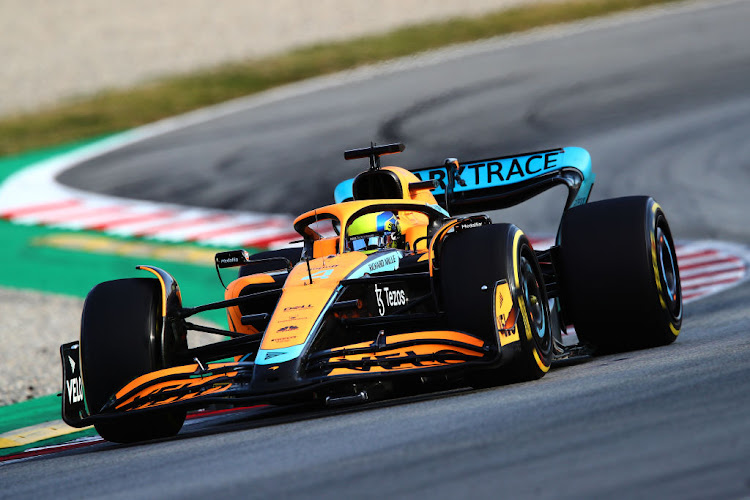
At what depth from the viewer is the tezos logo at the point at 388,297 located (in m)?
7.26

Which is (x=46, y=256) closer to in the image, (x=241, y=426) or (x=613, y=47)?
(x=241, y=426)

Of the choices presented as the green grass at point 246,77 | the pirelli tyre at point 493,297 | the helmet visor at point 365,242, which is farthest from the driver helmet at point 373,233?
the green grass at point 246,77

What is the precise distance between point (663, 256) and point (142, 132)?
595 inches

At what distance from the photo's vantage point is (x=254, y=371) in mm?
6504

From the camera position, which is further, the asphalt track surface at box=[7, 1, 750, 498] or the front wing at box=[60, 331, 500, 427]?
the front wing at box=[60, 331, 500, 427]

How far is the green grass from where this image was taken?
2334 cm

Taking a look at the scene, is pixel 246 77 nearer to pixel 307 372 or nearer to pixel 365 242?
pixel 365 242

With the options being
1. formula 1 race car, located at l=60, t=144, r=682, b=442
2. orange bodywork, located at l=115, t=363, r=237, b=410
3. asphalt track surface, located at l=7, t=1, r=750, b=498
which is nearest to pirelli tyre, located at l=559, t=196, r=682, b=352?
formula 1 race car, located at l=60, t=144, r=682, b=442

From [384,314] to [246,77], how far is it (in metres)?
19.2

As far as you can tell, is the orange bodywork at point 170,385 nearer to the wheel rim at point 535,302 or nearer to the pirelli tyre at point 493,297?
the pirelli tyre at point 493,297

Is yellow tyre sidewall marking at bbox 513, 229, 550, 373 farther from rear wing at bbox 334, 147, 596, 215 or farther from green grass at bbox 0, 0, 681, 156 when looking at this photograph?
green grass at bbox 0, 0, 681, 156

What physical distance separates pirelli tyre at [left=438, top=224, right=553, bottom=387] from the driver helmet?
3.31ft

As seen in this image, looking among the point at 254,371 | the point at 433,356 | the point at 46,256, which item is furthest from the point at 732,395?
the point at 46,256

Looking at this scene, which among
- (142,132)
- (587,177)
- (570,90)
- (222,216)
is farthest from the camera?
(142,132)
